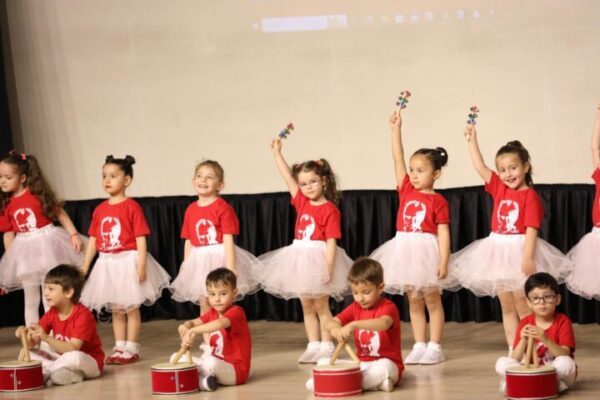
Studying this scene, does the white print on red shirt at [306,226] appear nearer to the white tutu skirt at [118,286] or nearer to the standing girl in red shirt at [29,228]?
the white tutu skirt at [118,286]

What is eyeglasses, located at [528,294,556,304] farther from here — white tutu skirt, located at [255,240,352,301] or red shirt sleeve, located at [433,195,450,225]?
white tutu skirt, located at [255,240,352,301]

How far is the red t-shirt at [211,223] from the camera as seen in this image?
6.16m

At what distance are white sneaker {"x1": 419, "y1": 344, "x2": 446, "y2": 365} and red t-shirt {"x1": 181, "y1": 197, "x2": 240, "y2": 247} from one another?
1.27 meters

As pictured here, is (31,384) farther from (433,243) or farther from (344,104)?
(344,104)

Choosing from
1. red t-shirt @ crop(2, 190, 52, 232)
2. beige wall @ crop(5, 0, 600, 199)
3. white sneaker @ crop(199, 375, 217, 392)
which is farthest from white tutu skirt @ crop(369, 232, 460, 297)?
red t-shirt @ crop(2, 190, 52, 232)

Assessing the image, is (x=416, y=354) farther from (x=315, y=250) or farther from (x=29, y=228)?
(x=29, y=228)

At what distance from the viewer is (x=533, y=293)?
189 inches

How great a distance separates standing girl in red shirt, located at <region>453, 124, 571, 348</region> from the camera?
5.62 metres

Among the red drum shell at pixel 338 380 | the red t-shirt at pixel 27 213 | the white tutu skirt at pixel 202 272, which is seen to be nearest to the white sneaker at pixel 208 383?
the red drum shell at pixel 338 380

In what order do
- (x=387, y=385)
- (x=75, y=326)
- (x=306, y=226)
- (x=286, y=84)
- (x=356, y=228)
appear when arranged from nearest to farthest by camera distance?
(x=387, y=385) → (x=75, y=326) → (x=306, y=226) → (x=356, y=228) → (x=286, y=84)

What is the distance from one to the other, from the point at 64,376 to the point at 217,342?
0.79m

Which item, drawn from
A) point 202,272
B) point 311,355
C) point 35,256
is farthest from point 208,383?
point 35,256

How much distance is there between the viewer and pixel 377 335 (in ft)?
16.5

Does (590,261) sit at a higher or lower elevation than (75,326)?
higher
